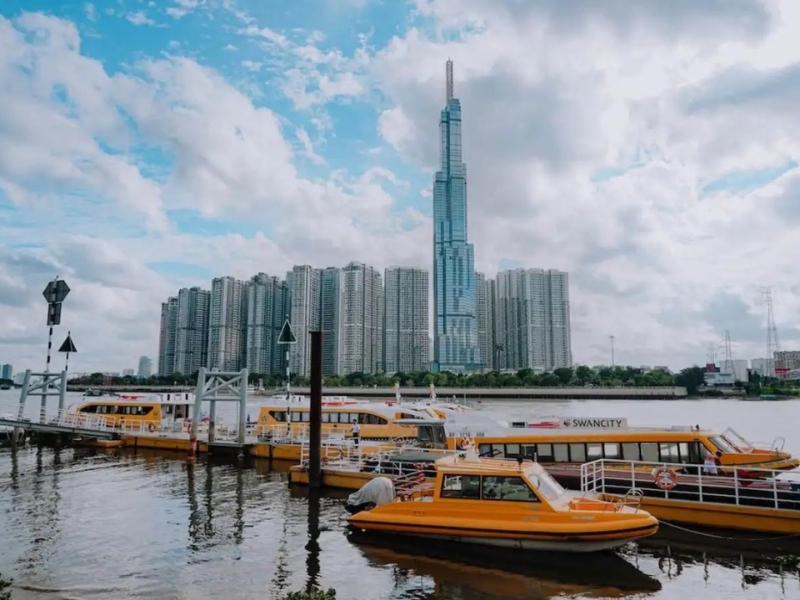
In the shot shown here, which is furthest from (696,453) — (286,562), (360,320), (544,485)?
(360,320)

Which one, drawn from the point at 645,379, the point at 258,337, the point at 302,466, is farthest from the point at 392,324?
the point at 302,466

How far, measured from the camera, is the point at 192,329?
152 meters

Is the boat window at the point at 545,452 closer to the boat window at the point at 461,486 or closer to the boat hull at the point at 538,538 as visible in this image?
the boat hull at the point at 538,538

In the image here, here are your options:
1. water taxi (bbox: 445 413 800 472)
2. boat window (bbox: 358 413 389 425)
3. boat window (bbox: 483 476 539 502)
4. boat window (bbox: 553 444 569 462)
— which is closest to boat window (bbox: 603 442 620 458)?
water taxi (bbox: 445 413 800 472)

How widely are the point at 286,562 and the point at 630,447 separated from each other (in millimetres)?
11739

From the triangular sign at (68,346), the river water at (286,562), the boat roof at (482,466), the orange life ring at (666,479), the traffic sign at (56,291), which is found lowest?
the river water at (286,562)

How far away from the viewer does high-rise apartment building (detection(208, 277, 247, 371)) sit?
143m

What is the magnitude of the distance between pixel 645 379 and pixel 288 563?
456 feet

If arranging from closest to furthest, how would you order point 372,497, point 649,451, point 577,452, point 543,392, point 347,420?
point 372,497, point 649,451, point 577,452, point 347,420, point 543,392

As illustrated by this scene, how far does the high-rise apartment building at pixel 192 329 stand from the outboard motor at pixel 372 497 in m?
139

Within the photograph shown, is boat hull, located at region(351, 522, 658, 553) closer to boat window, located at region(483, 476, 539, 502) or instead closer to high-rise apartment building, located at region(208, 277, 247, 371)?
boat window, located at region(483, 476, 539, 502)

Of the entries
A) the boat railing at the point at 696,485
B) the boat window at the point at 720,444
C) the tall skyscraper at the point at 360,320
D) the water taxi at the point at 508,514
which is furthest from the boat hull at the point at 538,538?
the tall skyscraper at the point at 360,320

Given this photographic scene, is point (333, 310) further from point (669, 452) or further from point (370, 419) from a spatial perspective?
point (669, 452)

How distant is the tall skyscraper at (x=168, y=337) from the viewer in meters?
155
